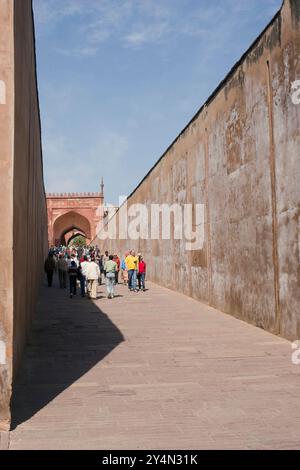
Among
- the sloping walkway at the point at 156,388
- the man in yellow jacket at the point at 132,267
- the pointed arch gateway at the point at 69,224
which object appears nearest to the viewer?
the sloping walkway at the point at 156,388

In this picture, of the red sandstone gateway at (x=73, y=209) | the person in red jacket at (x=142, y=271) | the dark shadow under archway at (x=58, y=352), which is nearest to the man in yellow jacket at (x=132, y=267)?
the person in red jacket at (x=142, y=271)

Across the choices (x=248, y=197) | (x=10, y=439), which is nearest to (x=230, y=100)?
(x=248, y=197)

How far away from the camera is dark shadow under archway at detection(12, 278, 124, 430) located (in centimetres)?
466

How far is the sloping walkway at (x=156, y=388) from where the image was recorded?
3629 millimetres

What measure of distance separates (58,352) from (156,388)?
212 centimetres

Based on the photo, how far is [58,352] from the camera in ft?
21.7

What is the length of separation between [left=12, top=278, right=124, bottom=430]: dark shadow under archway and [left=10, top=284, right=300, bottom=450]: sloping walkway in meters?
0.01

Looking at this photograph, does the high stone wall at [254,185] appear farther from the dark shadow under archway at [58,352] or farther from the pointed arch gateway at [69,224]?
the pointed arch gateway at [69,224]

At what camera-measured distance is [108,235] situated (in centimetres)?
3788

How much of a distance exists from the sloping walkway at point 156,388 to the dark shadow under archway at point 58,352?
0.04ft

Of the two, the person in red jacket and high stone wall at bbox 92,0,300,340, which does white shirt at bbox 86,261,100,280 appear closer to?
high stone wall at bbox 92,0,300,340
